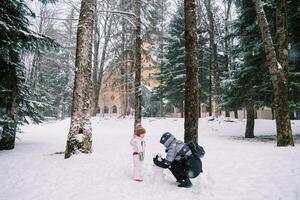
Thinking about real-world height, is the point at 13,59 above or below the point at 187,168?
above

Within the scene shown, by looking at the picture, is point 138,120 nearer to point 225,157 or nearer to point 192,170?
point 225,157

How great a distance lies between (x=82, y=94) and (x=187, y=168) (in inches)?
202

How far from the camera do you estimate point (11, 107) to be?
39.2 feet

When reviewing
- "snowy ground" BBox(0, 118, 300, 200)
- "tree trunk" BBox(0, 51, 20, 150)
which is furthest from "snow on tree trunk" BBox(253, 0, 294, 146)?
"tree trunk" BBox(0, 51, 20, 150)

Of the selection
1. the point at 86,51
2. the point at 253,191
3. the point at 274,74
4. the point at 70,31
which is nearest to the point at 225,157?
the point at 253,191

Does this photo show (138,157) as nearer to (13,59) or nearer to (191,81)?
(191,81)

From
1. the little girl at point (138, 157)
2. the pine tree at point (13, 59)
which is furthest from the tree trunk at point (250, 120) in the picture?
the pine tree at point (13, 59)

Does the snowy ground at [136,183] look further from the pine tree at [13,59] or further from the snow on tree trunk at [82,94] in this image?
the pine tree at [13,59]

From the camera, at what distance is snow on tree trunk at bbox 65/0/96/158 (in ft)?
29.6

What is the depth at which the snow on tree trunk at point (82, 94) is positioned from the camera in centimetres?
903

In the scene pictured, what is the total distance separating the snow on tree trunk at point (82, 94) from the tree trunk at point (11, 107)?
148 inches

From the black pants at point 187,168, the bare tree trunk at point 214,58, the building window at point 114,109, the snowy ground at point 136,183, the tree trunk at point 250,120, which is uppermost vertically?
the bare tree trunk at point 214,58

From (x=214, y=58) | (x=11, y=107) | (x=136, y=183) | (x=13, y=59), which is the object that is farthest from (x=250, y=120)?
(x=13, y=59)

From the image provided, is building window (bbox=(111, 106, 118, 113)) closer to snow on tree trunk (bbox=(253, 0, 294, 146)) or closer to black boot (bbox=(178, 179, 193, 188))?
snow on tree trunk (bbox=(253, 0, 294, 146))
